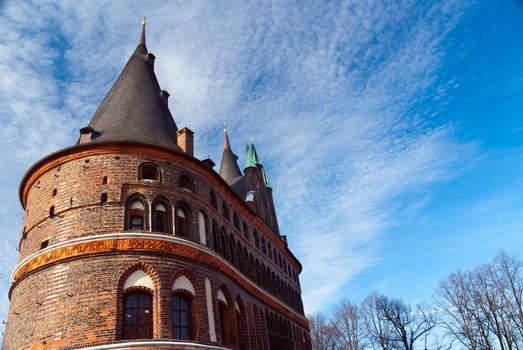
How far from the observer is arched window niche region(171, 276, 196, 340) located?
16.2m

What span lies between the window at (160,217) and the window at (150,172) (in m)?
1.38

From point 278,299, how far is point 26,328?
17.2m

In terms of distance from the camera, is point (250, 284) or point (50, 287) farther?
point (250, 284)

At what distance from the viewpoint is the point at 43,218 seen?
17.8m

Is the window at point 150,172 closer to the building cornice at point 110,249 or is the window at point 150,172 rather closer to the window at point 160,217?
the window at point 160,217

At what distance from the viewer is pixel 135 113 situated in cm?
2122

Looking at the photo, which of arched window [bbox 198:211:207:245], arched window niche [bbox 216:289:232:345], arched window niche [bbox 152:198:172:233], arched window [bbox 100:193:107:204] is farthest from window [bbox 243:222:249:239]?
arched window [bbox 100:193:107:204]

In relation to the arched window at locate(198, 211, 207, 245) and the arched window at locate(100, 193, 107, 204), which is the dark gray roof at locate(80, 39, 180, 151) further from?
the arched window at locate(198, 211, 207, 245)

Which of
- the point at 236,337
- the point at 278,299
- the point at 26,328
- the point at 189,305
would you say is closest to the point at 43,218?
the point at 26,328

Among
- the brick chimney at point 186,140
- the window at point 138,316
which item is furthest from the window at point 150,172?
the window at point 138,316

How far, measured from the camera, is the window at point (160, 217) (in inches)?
715

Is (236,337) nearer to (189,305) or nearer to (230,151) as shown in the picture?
(189,305)

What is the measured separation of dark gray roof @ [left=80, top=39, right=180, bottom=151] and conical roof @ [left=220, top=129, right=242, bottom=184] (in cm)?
1303

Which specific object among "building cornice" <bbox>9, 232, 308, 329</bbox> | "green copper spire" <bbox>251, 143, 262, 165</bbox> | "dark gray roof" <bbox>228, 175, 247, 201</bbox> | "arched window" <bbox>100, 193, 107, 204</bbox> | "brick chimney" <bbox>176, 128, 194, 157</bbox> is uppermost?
"green copper spire" <bbox>251, 143, 262, 165</bbox>
